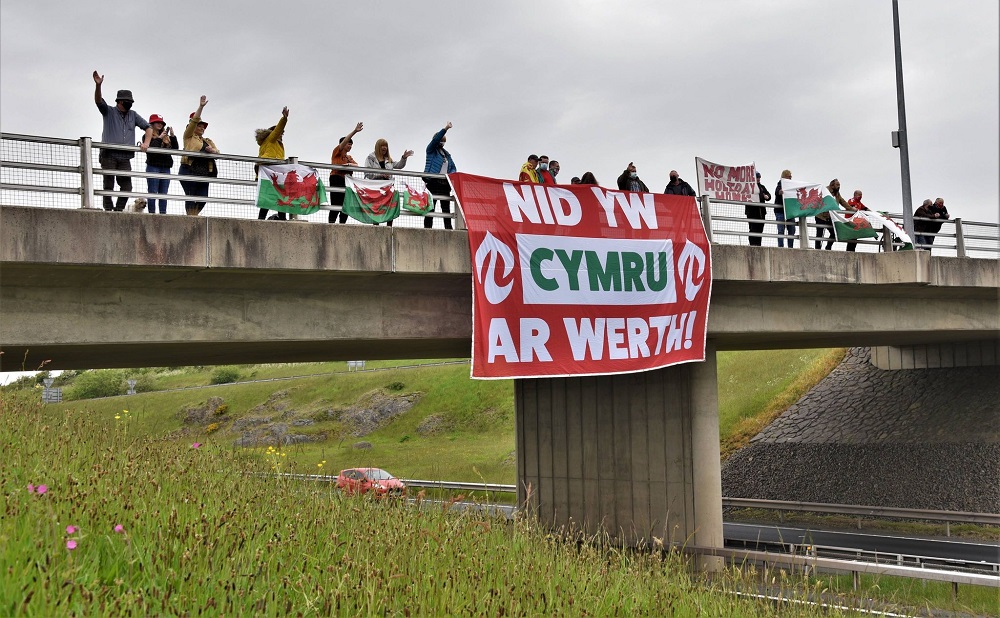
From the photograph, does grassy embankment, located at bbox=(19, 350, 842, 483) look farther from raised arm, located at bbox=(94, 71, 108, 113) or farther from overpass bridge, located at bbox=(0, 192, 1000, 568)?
raised arm, located at bbox=(94, 71, 108, 113)

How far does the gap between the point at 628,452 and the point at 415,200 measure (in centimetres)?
790

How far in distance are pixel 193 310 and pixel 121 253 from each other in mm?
1555

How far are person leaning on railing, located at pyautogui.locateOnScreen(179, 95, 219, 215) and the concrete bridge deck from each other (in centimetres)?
97

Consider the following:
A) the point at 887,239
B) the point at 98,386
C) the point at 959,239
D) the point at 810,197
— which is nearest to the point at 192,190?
the point at 810,197

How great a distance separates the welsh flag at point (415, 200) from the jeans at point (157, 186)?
321 centimetres

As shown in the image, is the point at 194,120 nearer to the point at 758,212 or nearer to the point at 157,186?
the point at 157,186

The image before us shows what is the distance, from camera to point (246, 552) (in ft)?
20.5

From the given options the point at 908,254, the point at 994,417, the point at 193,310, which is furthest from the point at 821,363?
the point at 193,310

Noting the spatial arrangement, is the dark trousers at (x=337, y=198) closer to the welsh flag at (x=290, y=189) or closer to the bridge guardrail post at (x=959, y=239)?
the welsh flag at (x=290, y=189)

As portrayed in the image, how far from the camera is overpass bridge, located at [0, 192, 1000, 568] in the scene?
11.1 meters

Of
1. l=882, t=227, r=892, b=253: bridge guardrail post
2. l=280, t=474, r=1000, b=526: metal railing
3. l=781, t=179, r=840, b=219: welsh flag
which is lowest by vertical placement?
l=280, t=474, r=1000, b=526: metal railing

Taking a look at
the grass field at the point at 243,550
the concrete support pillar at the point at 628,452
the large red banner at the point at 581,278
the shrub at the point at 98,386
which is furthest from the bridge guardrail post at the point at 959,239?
the shrub at the point at 98,386

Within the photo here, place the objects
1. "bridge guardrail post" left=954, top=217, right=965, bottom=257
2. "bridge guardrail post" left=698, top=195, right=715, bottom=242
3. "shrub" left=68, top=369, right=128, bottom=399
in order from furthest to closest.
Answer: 1. "shrub" left=68, top=369, right=128, bottom=399
2. "bridge guardrail post" left=954, top=217, right=965, bottom=257
3. "bridge guardrail post" left=698, top=195, right=715, bottom=242

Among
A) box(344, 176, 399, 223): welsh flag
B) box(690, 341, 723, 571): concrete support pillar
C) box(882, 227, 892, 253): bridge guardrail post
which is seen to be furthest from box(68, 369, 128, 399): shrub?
box(882, 227, 892, 253): bridge guardrail post
